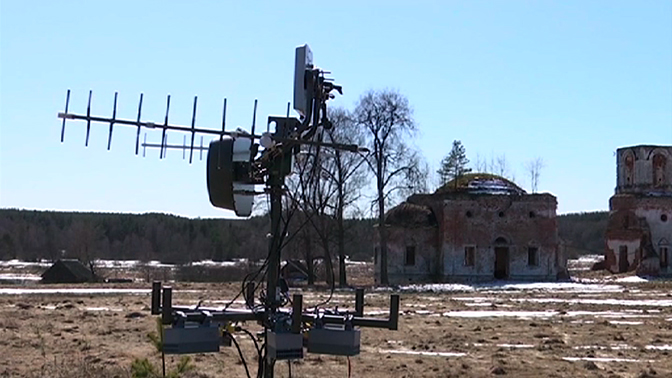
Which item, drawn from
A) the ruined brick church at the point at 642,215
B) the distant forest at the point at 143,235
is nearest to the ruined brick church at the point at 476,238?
the ruined brick church at the point at 642,215

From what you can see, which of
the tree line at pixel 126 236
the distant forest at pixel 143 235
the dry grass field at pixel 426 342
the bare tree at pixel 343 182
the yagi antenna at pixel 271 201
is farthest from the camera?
the distant forest at pixel 143 235

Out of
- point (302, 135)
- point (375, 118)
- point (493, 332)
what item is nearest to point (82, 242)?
point (375, 118)

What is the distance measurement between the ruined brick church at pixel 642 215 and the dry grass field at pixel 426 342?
22.9 m

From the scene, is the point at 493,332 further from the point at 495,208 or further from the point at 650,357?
the point at 495,208

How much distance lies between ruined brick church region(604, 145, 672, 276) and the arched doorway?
768 cm

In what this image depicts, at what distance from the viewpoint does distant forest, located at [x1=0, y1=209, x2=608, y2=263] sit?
109 m

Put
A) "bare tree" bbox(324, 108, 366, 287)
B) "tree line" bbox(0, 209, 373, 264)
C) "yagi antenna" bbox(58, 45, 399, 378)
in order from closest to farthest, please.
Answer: "yagi antenna" bbox(58, 45, 399, 378) < "bare tree" bbox(324, 108, 366, 287) < "tree line" bbox(0, 209, 373, 264)

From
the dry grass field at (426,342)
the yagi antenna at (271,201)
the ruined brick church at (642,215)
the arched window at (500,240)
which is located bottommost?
the dry grass field at (426,342)

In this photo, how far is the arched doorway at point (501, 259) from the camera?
4428cm

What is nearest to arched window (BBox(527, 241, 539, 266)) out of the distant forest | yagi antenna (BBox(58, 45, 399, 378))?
yagi antenna (BBox(58, 45, 399, 378))

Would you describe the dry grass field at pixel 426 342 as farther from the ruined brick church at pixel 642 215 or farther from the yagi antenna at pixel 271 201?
the ruined brick church at pixel 642 215

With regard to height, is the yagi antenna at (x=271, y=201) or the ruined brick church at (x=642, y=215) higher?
the ruined brick church at (x=642, y=215)

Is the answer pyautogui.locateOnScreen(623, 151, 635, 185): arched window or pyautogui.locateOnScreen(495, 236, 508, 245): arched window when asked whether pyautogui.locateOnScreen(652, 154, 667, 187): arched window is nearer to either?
pyautogui.locateOnScreen(623, 151, 635, 185): arched window

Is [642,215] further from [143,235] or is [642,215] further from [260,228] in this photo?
[143,235]
